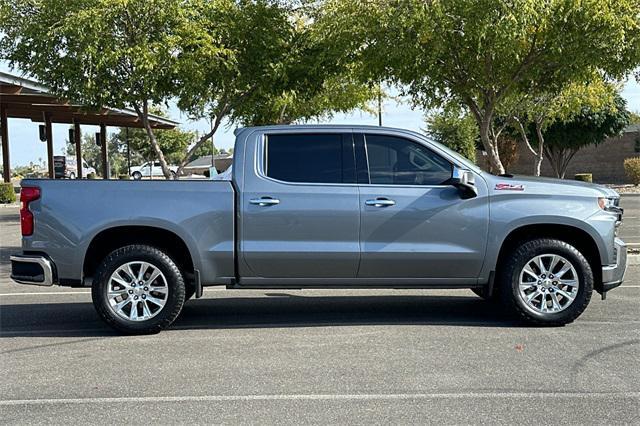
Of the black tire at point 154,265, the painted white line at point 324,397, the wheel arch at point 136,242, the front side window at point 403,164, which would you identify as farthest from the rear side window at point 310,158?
the painted white line at point 324,397

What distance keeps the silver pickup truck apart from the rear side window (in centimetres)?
2

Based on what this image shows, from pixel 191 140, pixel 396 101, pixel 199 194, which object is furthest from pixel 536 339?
pixel 191 140

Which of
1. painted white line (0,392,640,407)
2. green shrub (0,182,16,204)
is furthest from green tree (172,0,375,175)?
green shrub (0,182,16,204)

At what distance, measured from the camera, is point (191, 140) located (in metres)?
78.3

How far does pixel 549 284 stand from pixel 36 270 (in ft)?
16.9

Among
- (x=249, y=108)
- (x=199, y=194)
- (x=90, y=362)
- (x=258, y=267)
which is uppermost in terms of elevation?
(x=249, y=108)

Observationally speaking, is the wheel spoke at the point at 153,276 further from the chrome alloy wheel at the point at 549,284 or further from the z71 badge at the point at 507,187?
the chrome alloy wheel at the point at 549,284

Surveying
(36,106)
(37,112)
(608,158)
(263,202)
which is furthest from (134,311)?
(608,158)

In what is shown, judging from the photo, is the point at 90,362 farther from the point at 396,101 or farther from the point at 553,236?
the point at 396,101

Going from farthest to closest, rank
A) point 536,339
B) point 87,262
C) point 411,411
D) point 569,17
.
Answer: point 569,17 < point 87,262 < point 536,339 < point 411,411

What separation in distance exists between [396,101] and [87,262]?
72.4 feet

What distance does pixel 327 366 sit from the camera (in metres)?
5.91

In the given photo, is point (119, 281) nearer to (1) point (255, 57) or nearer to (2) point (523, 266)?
(2) point (523, 266)

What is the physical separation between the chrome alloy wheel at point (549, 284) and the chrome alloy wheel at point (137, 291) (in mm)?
3660
